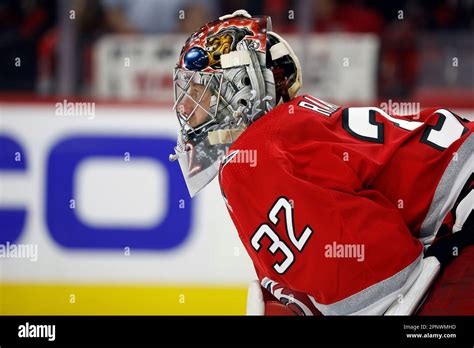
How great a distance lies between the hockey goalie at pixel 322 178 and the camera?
2.21 metres

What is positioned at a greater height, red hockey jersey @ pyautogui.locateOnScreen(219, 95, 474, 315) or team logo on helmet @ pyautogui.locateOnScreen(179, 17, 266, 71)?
team logo on helmet @ pyautogui.locateOnScreen(179, 17, 266, 71)

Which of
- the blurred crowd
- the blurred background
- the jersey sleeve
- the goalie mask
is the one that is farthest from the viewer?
the blurred crowd

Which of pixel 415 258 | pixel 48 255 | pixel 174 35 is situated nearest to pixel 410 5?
pixel 174 35

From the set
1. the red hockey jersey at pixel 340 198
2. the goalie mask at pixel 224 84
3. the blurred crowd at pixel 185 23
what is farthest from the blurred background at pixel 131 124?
the red hockey jersey at pixel 340 198

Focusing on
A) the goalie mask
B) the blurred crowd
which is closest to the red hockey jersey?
the goalie mask

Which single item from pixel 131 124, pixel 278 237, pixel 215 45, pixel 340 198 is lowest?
pixel 131 124

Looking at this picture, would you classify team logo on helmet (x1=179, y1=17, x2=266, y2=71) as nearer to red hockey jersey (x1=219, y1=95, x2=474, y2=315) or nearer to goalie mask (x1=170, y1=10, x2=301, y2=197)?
goalie mask (x1=170, y1=10, x2=301, y2=197)

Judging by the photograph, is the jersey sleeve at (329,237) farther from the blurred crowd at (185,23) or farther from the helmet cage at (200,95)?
the blurred crowd at (185,23)

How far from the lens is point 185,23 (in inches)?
186

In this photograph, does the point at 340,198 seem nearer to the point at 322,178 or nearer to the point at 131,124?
the point at 322,178

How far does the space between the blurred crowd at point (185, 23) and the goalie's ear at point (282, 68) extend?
2.14m

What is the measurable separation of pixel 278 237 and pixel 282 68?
0.53 metres

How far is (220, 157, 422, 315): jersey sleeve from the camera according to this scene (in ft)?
7.19

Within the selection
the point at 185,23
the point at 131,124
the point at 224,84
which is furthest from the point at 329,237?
the point at 185,23
